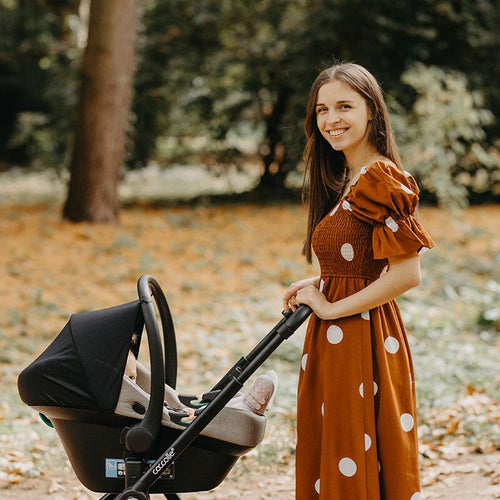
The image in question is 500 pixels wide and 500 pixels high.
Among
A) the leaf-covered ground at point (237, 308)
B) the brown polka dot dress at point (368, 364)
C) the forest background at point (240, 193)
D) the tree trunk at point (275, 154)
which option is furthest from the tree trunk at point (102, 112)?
the brown polka dot dress at point (368, 364)

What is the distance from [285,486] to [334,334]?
5.48 feet

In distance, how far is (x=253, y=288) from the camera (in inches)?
295

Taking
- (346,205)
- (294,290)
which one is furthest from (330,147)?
(294,290)

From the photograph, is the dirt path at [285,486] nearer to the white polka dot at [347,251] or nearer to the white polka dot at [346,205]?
the white polka dot at [347,251]

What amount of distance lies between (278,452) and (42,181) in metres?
15.2

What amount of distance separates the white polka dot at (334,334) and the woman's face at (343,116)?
0.62 meters

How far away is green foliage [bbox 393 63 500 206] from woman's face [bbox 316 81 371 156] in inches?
293

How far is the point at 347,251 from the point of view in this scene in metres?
2.45

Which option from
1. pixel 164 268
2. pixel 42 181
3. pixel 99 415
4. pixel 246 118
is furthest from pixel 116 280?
pixel 42 181

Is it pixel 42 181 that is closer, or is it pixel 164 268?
pixel 164 268

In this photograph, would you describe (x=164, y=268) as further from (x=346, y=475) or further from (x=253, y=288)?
(x=346, y=475)

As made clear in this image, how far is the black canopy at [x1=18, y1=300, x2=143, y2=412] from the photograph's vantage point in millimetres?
2422

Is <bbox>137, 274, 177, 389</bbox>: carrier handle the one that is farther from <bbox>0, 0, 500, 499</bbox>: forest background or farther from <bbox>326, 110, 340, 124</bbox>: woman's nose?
<bbox>0, 0, 500, 499</bbox>: forest background

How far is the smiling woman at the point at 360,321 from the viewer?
235cm
